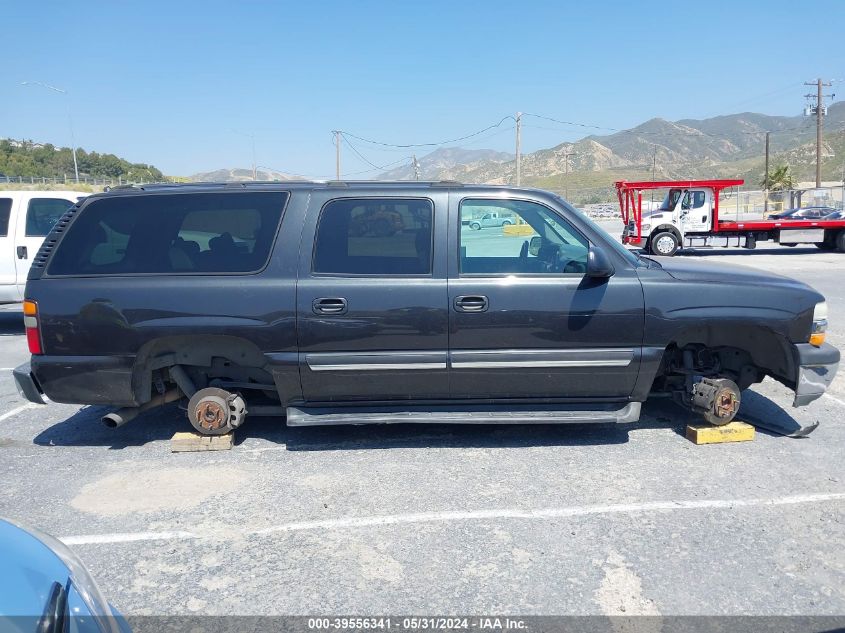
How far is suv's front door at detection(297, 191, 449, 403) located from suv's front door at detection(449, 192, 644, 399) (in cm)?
15

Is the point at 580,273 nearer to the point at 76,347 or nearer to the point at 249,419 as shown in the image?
the point at 249,419

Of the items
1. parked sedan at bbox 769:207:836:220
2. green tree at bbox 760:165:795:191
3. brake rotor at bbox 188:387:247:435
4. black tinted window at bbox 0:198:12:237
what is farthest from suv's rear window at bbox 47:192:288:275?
green tree at bbox 760:165:795:191

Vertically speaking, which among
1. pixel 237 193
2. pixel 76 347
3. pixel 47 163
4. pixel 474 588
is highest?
pixel 47 163

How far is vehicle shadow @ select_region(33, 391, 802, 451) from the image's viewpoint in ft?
15.9

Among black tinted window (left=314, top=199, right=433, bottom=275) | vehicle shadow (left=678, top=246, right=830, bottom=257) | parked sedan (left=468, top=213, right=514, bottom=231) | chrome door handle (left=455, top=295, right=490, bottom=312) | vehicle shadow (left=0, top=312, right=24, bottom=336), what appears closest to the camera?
chrome door handle (left=455, top=295, right=490, bottom=312)

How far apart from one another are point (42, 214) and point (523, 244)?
8.20 metres

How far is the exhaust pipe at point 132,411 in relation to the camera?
4.65 metres

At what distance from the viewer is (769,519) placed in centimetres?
366

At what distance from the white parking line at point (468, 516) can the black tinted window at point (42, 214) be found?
761 centimetres

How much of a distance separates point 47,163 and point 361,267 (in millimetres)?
103006

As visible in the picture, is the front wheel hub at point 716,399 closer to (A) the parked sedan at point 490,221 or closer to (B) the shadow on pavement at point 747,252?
(A) the parked sedan at point 490,221

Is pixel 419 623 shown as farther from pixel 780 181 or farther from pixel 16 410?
pixel 780 181

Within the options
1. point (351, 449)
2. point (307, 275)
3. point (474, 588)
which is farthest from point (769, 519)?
point (307, 275)

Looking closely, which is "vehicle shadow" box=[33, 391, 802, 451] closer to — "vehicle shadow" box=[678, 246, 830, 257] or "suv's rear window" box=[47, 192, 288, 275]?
"suv's rear window" box=[47, 192, 288, 275]
